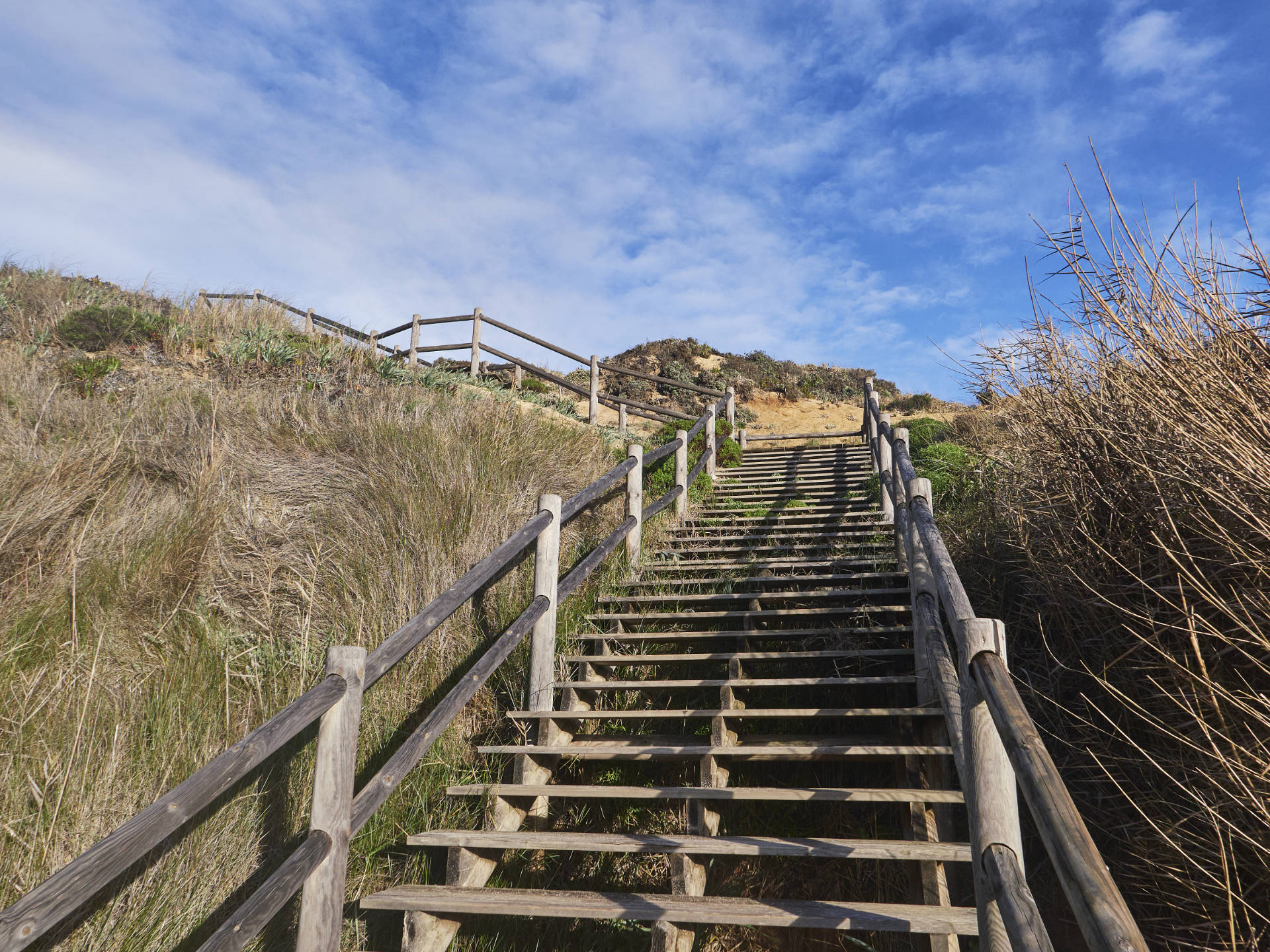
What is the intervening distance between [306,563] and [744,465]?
7750 millimetres

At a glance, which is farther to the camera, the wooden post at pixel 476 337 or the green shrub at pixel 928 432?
the wooden post at pixel 476 337

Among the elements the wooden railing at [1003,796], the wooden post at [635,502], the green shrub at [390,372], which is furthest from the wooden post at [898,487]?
the green shrub at [390,372]

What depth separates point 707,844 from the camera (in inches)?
124

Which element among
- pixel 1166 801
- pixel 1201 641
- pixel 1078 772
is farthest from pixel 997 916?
pixel 1078 772

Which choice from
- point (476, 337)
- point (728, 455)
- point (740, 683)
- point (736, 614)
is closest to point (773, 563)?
point (736, 614)

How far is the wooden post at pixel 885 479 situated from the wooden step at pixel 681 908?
4.46 m

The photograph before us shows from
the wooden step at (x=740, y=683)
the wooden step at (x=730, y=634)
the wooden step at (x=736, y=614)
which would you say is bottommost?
the wooden step at (x=740, y=683)

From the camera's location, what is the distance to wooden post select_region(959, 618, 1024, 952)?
6.97ft

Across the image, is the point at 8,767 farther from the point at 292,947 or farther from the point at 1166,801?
the point at 1166,801

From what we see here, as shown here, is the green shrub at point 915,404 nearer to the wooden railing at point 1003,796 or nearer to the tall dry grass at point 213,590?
the tall dry grass at point 213,590

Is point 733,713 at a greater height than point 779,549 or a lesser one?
lesser

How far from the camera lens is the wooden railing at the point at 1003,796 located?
1.29m

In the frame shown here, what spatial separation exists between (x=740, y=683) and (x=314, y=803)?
7.68 ft

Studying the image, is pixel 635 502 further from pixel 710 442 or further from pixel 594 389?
pixel 594 389
